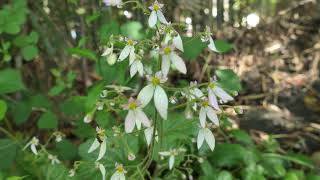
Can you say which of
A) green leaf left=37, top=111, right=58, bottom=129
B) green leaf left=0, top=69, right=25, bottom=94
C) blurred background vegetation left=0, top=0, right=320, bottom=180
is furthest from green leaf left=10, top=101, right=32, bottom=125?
green leaf left=0, top=69, right=25, bottom=94

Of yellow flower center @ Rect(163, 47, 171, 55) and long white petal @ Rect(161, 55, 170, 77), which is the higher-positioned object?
yellow flower center @ Rect(163, 47, 171, 55)

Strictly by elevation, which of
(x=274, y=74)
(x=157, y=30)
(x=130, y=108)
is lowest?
(x=274, y=74)

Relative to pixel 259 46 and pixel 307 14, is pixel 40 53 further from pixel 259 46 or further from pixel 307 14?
pixel 307 14

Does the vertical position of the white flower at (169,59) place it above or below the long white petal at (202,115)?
above

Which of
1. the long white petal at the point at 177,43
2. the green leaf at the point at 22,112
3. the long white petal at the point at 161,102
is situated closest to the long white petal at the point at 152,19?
the long white petal at the point at 177,43

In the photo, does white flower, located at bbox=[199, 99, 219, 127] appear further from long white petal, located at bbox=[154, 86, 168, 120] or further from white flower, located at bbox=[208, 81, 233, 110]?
long white petal, located at bbox=[154, 86, 168, 120]

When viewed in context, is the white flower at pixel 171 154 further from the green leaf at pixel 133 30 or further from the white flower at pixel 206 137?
the green leaf at pixel 133 30

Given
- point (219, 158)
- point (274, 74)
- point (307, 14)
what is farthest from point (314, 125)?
point (307, 14)
